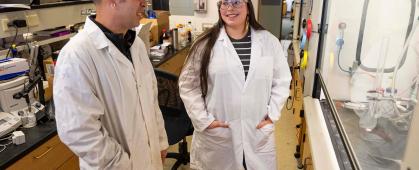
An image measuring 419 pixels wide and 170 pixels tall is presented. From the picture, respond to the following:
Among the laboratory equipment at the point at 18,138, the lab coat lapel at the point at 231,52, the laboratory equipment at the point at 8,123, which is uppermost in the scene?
the lab coat lapel at the point at 231,52

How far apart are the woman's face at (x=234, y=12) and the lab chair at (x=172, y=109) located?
738 mm

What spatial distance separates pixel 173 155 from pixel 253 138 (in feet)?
3.76

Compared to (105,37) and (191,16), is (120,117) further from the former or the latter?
(191,16)

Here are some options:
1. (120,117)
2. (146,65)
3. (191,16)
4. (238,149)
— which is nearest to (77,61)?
(120,117)

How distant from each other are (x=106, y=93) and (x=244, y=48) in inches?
30.7

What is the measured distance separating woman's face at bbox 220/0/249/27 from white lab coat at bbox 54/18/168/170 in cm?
Answer: 49

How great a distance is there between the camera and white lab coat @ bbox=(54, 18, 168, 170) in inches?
41.4

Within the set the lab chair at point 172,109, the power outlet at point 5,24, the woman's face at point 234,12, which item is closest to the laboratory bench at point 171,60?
the lab chair at point 172,109

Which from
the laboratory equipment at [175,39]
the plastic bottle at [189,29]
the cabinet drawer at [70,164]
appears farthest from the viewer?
the plastic bottle at [189,29]

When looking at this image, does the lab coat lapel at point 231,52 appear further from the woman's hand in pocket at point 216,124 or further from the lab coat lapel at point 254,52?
the woman's hand in pocket at point 216,124

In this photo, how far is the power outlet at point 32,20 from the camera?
2.09 metres

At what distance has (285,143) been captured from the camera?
3.00 m

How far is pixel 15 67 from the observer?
5.41ft

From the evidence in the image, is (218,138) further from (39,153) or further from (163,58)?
(163,58)
